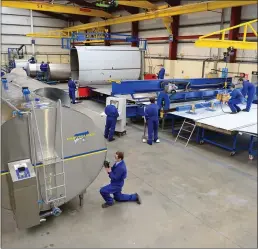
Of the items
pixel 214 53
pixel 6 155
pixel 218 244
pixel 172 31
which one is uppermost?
pixel 172 31

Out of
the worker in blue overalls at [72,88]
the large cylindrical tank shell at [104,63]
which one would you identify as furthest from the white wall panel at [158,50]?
the worker in blue overalls at [72,88]

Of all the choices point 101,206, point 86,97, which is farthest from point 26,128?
point 86,97

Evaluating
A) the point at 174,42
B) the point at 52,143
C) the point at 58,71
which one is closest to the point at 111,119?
the point at 52,143

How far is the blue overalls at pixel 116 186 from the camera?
3.92 m

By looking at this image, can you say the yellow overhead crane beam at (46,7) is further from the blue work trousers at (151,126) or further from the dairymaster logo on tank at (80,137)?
the dairymaster logo on tank at (80,137)

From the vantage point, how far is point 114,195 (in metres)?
4.24

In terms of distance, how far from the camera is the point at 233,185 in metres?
4.44

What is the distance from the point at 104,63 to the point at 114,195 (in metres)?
8.69

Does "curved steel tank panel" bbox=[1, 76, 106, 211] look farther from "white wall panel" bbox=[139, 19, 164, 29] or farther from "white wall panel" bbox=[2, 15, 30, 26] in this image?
"white wall panel" bbox=[2, 15, 30, 26]

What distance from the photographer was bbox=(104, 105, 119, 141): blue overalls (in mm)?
6852

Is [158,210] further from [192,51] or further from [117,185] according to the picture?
[192,51]

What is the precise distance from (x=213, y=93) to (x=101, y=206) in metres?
6.14

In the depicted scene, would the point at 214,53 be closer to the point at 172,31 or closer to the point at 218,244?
the point at 172,31

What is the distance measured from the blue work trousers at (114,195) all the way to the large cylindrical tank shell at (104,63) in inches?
324
